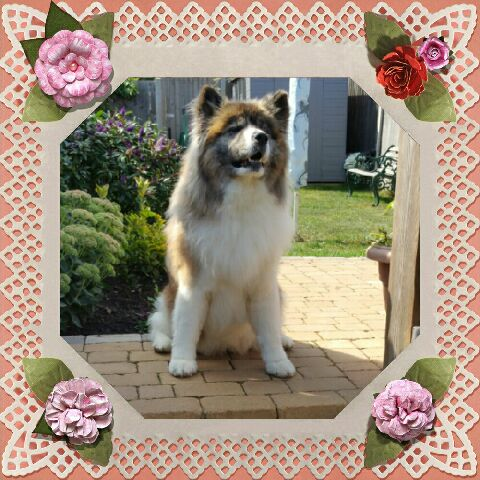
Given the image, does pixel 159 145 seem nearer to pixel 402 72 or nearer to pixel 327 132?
pixel 327 132

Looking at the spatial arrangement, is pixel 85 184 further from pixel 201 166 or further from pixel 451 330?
pixel 451 330

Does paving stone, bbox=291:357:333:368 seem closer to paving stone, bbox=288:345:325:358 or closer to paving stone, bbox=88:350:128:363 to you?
paving stone, bbox=288:345:325:358

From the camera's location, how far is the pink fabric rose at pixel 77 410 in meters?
2.34

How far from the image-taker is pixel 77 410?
2350mm

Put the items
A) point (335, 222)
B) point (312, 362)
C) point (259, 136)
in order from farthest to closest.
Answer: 1. point (335, 222)
2. point (312, 362)
3. point (259, 136)

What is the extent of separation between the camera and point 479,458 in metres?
2.43

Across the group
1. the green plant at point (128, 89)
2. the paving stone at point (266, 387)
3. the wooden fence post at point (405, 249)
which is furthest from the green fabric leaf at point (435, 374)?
the green plant at point (128, 89)

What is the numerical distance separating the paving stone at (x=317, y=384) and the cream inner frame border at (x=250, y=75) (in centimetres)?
58

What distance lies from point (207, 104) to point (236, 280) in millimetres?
958

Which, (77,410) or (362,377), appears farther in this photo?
(362,377)

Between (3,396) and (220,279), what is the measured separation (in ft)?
4.02

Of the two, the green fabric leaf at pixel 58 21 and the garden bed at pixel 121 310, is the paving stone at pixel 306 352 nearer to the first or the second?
the garden bed at pixel 121 310

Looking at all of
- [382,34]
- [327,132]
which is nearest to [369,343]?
[382,34]

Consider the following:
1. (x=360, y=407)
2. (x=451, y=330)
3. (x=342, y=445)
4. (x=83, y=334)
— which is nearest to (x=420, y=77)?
(x=451, y=330)
